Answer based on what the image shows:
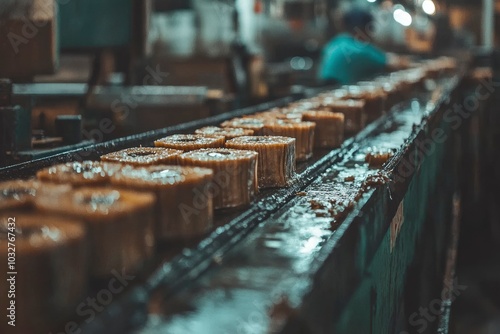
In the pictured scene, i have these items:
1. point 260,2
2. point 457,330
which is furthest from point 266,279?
point 260,2

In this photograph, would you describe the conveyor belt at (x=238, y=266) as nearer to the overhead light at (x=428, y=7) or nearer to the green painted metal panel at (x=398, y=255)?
the green painted metal panel at (x=398, y=255)

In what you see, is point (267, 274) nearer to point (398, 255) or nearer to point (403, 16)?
point (398, 255)

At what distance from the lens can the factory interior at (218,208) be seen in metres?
1.21

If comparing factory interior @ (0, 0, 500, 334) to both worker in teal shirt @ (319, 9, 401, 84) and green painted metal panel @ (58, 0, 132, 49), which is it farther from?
worker in teal shirt @ (319, 9, 401, 84)

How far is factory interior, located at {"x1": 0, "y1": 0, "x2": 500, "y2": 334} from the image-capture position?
3.96ft

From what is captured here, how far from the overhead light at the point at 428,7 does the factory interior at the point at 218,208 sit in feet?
29.3

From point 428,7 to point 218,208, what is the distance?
14.1 m

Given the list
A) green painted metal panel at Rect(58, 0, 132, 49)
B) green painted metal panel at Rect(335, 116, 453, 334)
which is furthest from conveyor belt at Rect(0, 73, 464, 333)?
green painted metal panel at Rect(58, 0, 132, 49)

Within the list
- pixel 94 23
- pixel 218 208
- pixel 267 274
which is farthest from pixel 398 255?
pixel 94 23

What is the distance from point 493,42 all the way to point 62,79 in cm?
1511

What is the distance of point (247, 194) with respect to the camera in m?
1.93

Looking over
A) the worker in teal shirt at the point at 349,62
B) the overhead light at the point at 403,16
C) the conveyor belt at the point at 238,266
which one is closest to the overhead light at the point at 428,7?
the overhead light at the point at 403,16

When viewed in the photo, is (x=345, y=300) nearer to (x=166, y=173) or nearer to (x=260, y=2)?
(x=166, y=173)

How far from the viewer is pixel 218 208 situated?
186cm
